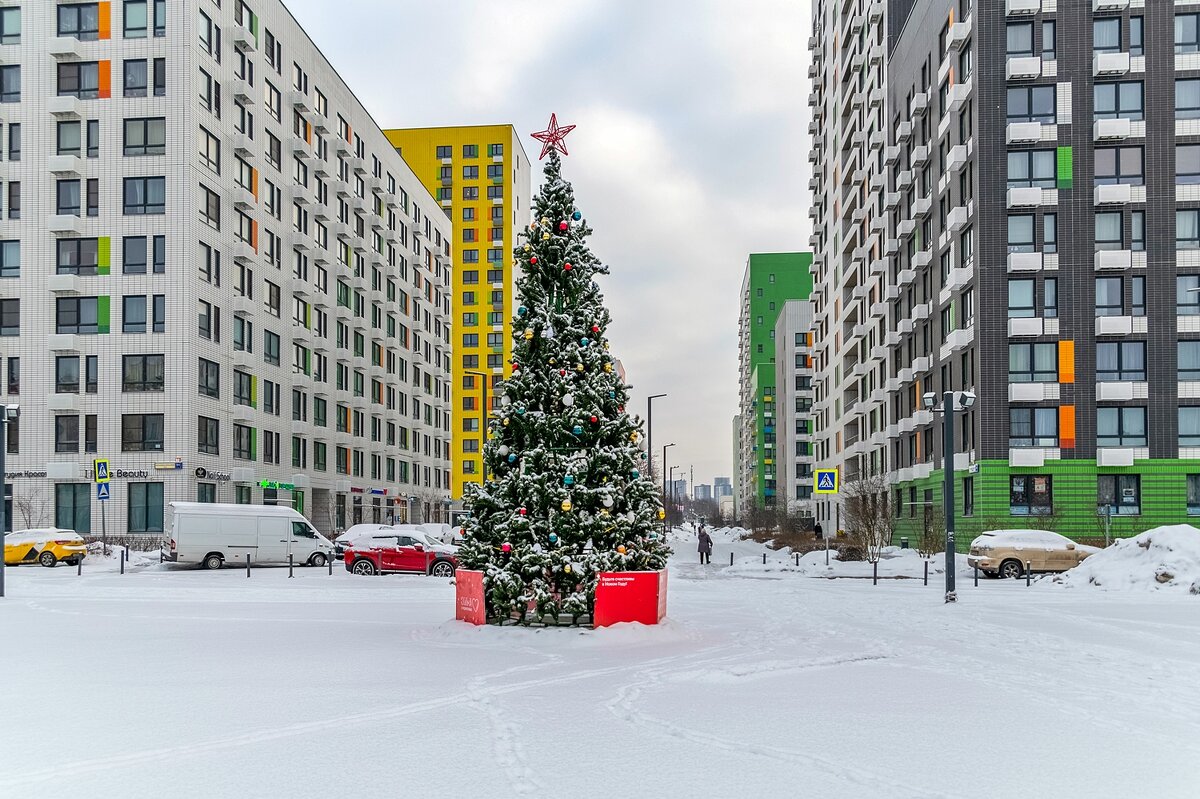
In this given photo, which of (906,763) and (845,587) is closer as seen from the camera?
(906,763)

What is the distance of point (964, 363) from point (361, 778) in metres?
41.9

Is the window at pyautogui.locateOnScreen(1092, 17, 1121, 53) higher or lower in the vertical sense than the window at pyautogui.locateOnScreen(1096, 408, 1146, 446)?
higher

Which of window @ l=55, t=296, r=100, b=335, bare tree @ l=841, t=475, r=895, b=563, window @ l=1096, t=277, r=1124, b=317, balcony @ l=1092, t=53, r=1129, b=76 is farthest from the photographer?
window @ l=55, t=296, r=100, b=335

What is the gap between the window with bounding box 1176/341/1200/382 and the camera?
41875mm

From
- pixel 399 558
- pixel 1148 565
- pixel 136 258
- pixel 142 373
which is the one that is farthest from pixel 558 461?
pixel 136 258

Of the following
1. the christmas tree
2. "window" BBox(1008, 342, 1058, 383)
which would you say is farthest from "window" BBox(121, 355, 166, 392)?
"window" BBox(1008, 342, 1058, 383)

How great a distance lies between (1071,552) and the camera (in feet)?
99.9

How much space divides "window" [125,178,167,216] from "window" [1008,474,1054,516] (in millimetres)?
38176

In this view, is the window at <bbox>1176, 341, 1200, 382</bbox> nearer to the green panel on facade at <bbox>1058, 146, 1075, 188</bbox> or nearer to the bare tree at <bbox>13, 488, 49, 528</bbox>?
the green panel on facade at <bbox>1058, 146, 1075, 188</bbox>

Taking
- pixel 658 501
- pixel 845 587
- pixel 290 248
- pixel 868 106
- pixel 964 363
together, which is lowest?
pixel 845 587

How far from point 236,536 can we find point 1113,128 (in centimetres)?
3685

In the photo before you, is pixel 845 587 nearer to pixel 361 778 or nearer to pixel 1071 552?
pixel 1071 552

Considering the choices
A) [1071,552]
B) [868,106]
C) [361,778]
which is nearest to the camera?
[361,778]

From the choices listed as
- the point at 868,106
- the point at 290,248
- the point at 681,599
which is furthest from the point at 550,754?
the point at 868,106
